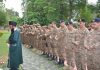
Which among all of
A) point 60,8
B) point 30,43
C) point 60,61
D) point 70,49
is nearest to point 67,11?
point 60,8

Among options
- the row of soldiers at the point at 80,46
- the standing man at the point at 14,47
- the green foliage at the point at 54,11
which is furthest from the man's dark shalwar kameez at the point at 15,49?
the green foliage at the point at 54,11

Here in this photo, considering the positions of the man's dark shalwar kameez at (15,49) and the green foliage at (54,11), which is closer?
the man's dark shalwar kameez at (15,49)

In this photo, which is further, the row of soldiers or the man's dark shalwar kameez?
the man's dark shalwar kameez

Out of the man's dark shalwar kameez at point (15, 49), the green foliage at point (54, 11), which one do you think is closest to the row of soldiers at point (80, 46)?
the man's dark shalwar kameez at point (15, 49)

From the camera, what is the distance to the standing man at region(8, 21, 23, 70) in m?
14.3

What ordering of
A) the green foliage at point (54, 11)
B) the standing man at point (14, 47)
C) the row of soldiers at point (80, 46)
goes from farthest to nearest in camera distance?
the green foliage at point (54, 11), the standing man at point (14, 47), the row of soldiers at point (80, 46)

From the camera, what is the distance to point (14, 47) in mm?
14391

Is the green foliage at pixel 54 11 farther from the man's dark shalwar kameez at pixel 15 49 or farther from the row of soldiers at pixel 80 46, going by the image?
the man's dark shalwar kameez at pixel 15 49

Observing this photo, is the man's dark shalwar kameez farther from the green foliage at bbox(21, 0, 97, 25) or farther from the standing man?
the green foliage at bbox(21, 0, 97, 25)

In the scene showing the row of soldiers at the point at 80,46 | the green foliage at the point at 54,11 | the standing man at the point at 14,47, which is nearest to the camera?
the row of soldiers at the point at 80,46

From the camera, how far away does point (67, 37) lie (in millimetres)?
16469

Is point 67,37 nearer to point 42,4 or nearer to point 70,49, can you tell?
point 70,49

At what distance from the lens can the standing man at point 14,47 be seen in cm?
1427

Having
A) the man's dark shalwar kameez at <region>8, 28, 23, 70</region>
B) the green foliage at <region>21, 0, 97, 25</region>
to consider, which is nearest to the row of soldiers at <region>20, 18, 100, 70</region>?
the man's dark shalwar kameez at <region>8, 28, 23, 70</region>
